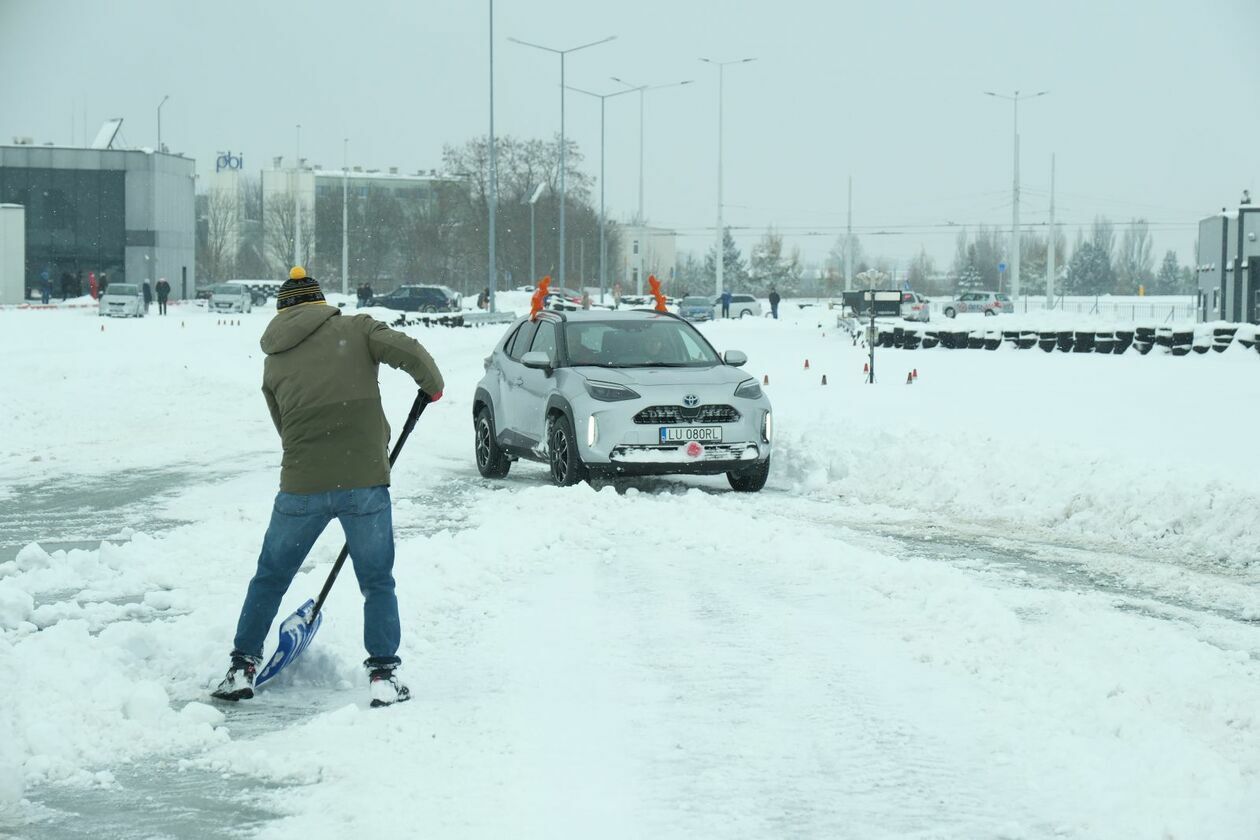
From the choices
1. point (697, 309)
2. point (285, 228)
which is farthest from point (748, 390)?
point (285, 228)

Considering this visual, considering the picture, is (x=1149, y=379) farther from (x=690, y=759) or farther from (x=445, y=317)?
(x=445, y=317)

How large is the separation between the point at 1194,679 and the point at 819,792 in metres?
2.08

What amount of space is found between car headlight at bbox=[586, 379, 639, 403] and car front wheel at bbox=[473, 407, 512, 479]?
1819 millimetres

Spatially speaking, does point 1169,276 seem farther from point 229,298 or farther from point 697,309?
point 229,298

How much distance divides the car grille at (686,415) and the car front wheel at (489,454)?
7.11 feet

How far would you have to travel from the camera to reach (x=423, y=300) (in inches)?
2879

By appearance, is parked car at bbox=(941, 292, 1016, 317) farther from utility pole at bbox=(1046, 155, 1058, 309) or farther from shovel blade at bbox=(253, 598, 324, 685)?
shovel blade at bbox=(253, 598, 324, 685)

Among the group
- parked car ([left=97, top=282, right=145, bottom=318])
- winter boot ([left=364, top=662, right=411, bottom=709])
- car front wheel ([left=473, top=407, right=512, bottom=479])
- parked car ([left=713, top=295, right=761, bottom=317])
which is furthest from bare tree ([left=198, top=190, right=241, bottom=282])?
winter boot ([left=364, top=662, right=411, bottom=709])

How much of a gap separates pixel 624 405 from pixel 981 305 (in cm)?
6423

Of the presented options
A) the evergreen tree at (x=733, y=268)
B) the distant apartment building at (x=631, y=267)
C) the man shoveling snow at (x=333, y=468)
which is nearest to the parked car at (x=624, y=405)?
the man shoveling snow at (x=333, y=468)

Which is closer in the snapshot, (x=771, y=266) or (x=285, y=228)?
(x=285, y=228)

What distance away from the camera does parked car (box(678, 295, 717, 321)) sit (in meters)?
70.8

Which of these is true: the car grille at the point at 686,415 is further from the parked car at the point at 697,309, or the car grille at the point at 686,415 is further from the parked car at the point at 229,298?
the parked car at the point at 229,298

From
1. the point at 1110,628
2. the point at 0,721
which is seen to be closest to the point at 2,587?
the point at 0,721
